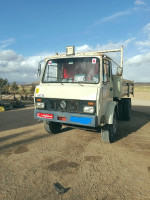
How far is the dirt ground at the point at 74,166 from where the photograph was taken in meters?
2.78

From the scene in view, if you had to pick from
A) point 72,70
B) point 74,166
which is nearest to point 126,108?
point 72,70

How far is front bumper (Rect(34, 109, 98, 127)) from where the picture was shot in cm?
415

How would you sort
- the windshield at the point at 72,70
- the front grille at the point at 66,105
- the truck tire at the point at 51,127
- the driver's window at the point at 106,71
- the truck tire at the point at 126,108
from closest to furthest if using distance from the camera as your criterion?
the front grille at the point at 66,105, the windshield at the point at 72,70, the driver's window at the point at 106,71, the truck tire at the point at 51,127, the truck tire at the point at 126,108

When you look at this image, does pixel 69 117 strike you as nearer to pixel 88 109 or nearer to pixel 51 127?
pixel 88 109

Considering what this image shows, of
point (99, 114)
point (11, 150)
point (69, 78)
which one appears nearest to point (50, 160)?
point (11, 150)

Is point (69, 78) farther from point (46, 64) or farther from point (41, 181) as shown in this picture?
point (41, 181)

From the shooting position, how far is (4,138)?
5.49m

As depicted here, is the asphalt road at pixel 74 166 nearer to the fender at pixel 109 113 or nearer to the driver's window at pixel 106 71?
the fender at pixel 109 113

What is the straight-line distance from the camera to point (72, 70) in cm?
485

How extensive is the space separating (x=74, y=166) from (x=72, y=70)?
2.66m

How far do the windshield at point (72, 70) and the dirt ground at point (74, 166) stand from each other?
6.52 feet

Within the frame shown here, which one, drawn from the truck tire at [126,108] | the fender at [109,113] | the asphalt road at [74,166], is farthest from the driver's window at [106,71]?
the truck tire at [126,108]

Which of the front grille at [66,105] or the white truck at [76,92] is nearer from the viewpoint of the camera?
the white truck at [76,92]

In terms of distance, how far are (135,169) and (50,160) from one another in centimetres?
196
